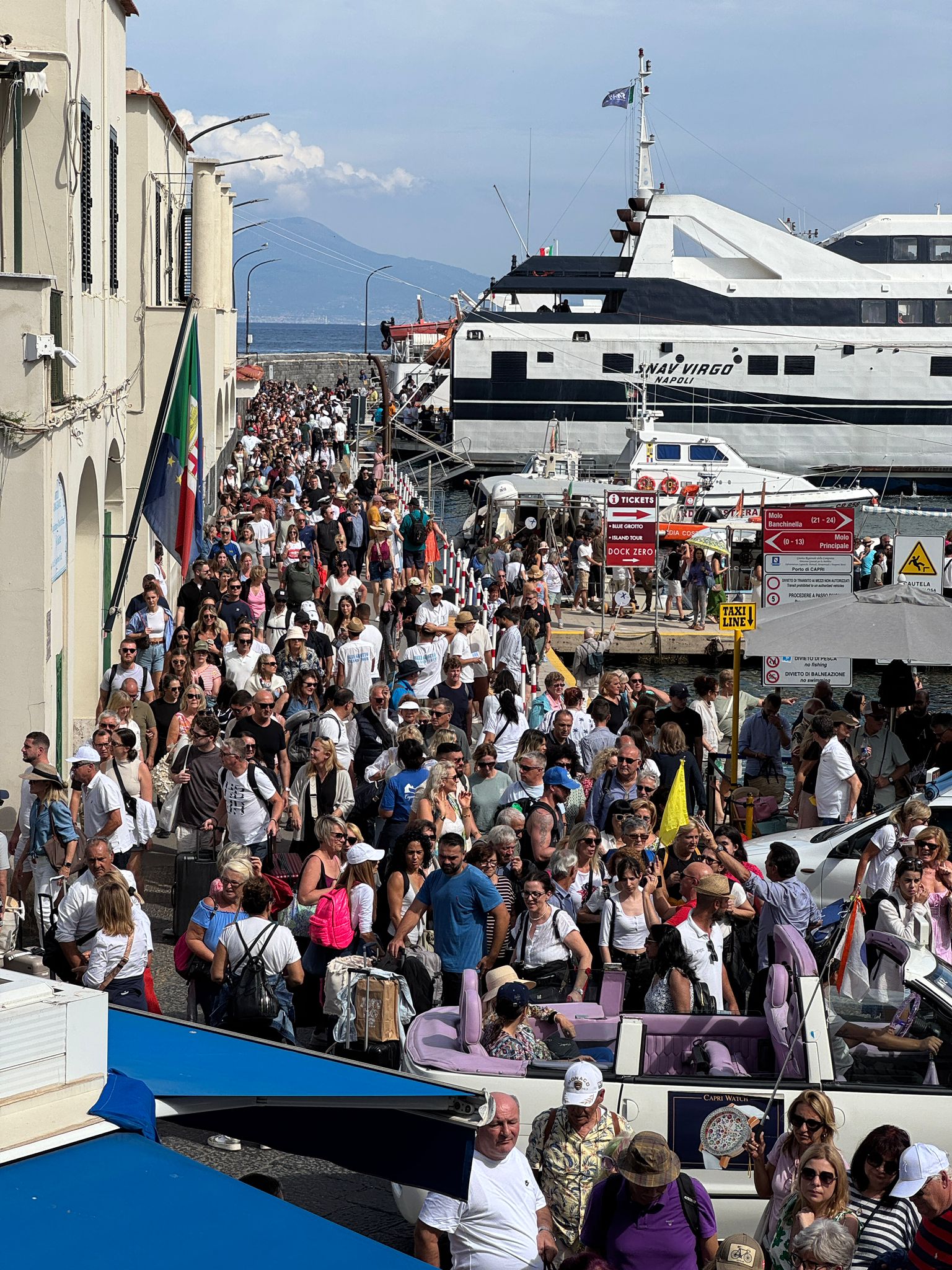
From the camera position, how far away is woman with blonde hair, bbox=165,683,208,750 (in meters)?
12.9

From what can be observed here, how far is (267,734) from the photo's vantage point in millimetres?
12375

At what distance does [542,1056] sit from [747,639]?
7.97 meters

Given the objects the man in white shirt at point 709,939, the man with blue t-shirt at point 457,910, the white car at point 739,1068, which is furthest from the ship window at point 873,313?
the white car at point 739,1068

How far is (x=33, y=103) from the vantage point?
14.1 m

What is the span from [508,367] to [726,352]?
8241mm

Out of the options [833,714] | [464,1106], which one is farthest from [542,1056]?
[833,714]

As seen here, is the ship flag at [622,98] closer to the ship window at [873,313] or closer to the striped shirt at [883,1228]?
the ship window at [873,313]

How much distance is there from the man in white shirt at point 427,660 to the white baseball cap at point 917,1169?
9455 millimetres

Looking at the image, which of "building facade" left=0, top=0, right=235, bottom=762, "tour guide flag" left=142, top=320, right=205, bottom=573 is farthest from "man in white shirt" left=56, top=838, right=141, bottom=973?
"tour guide flag" left=142, top=320, right=205, bottom=573

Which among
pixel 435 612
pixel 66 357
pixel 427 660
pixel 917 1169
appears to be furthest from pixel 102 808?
pixel 435 612

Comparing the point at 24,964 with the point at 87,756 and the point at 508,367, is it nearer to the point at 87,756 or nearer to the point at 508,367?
the point at 87,756

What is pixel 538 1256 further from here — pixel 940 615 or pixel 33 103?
pixel 33 103

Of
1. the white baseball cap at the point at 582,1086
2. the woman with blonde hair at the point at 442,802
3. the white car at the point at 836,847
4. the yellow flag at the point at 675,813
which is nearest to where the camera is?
the white baseball cap at the point at 582,1086

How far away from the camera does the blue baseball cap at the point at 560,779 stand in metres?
12.0
